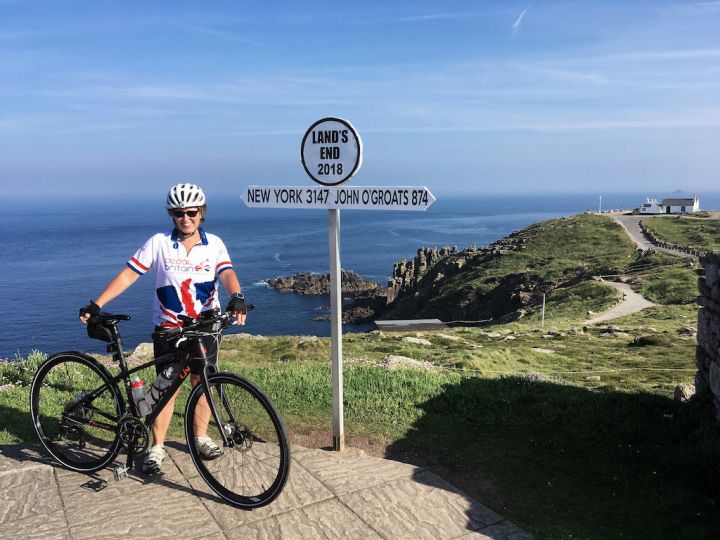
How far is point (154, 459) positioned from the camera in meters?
5.29

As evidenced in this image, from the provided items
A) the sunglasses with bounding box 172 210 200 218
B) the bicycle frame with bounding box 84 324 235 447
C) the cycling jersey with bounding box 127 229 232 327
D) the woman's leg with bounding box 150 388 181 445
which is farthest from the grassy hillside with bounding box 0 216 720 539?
the sunglasses with bounding box 172 210 200 218

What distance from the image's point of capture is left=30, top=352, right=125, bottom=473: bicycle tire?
5312mm

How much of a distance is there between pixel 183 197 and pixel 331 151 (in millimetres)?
1494

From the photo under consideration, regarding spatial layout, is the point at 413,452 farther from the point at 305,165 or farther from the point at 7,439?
the point at 7,439

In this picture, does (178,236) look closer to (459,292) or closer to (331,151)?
(331,151)

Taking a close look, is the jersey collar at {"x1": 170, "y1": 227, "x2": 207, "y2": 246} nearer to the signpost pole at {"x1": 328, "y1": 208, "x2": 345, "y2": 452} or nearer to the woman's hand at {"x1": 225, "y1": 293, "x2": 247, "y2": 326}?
the woman's hand at {"x1": 225, "y1": 293, "x2": 247, "y2": 326}

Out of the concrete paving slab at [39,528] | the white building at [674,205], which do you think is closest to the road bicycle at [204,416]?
A: the concrete paving slab at [39,528]

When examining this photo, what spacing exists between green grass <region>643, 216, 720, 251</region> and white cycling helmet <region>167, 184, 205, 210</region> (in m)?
70.2

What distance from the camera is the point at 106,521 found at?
4512mm

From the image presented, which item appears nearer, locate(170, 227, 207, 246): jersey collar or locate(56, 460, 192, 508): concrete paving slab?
locate(56, 460, 192, 508): concrete paving slab

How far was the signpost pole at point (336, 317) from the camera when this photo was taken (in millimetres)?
5695

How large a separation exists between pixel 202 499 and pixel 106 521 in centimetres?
78

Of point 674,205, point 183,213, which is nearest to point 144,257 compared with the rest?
point 183,213

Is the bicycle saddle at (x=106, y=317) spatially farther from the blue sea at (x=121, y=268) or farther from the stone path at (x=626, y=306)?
the stone path at (x=626, y=306)
